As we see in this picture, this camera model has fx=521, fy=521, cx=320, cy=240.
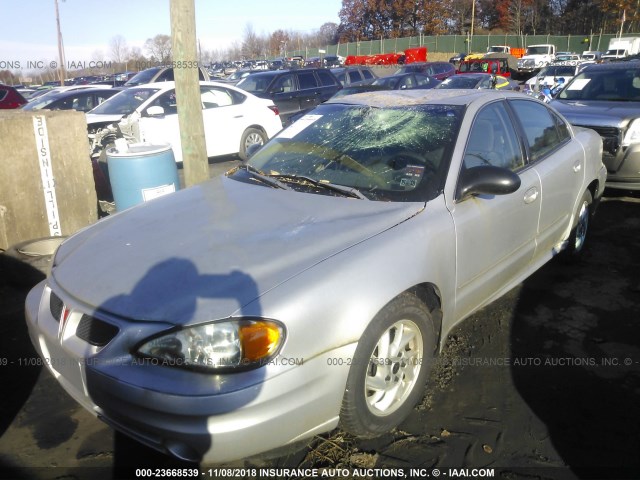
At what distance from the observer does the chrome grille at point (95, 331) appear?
2129 mm

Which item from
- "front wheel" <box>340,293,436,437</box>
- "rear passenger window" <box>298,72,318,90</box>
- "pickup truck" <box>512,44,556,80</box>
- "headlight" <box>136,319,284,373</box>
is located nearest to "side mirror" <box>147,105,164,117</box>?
"rear passenger window" <box>298,72,318,90</box>

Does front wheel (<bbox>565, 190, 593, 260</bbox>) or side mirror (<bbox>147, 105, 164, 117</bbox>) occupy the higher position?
side mirror (<bbox>147, 105, 164, 117</bbox>)

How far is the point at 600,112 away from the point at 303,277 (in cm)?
594

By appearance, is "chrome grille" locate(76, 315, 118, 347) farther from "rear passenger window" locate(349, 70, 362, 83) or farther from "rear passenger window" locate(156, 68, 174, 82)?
"rear passenger window" locate(349, 70, 362, 83)

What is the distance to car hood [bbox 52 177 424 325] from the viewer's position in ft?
6.92

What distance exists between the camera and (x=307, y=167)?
10.7ft

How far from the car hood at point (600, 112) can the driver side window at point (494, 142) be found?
3441 millimetres

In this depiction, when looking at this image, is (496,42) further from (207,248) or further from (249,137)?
(207,248)

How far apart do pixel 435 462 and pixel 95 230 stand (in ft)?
7.06

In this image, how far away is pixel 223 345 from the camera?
2002 millimetres

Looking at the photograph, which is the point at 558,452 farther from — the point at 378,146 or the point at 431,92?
the point at 431,92

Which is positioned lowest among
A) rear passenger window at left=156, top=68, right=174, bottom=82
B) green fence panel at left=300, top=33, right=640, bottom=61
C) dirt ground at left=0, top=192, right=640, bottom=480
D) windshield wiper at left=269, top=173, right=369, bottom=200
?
dirt ground at left=0, top=192, right=640, bottom=480

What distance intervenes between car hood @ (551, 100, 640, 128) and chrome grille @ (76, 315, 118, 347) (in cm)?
613

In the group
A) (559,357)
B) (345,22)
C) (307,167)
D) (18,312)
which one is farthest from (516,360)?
(345,22)
